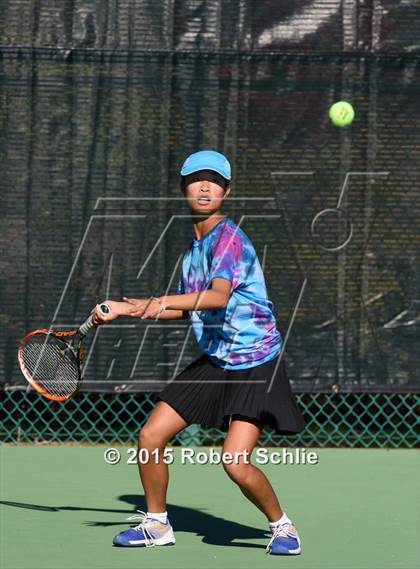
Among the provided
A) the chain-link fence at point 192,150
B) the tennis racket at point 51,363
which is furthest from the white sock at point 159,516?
the chain-link fence at point 192,150

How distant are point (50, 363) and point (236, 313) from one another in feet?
2.81

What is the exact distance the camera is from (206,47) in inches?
269

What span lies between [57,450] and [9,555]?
7.60ft

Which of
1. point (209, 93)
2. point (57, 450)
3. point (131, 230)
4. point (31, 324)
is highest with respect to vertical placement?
point (209, 93)

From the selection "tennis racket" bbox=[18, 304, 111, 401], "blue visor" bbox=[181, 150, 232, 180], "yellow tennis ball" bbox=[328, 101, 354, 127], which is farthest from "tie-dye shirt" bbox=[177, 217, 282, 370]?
"yellow tennis ball" bbox=[328, 101, 354, 127]

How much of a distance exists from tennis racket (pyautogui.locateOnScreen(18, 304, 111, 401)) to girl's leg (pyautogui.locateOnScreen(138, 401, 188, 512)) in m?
0.34

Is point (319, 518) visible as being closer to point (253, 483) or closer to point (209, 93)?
point (253, 483)

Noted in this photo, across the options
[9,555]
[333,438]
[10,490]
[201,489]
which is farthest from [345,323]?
[9,555]

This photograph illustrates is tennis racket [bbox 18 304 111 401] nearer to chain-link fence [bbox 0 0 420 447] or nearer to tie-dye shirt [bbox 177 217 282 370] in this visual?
tie-dye shirt [bbox 177 217 282 370]

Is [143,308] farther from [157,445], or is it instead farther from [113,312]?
[157,445]

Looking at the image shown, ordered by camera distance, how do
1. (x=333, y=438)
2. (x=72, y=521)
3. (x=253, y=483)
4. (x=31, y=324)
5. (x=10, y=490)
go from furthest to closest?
(x=333, y=438), (x=31, y=324), (x=10, y=490), (x=72, y=521), (x=253, y=483)

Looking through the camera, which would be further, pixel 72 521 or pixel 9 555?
pixel 72 521

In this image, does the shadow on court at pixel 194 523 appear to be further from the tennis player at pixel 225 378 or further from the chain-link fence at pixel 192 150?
the chain-link fence at pixel 192 150

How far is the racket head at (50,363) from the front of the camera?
498cm
